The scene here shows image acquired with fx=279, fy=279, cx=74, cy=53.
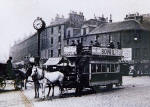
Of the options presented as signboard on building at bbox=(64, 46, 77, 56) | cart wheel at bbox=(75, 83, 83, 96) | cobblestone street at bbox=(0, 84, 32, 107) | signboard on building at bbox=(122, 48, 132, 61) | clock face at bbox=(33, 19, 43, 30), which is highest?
clock face at bbox=(33, 19, 43, 30)

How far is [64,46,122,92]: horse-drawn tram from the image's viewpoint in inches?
645

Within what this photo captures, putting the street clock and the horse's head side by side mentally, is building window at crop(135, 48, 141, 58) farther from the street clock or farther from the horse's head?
the horse's head

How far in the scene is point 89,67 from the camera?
17.3m

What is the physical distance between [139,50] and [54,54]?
2039 cm

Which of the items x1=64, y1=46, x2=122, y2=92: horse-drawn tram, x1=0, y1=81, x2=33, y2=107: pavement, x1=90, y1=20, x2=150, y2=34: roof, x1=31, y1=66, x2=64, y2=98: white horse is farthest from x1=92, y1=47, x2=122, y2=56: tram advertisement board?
x1=90, y1=20, x2=150, y2=34: roof

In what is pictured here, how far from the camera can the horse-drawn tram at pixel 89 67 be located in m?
16.4

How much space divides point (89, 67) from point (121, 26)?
106 feet

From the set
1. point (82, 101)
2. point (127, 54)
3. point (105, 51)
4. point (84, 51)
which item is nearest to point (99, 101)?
point (82, 101)

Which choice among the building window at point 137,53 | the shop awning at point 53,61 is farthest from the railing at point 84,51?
the building window at point 137,53

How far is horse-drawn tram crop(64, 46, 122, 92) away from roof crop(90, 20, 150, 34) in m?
28.3

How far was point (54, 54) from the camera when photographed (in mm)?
59469

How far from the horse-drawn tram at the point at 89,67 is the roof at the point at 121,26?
92.9 feet

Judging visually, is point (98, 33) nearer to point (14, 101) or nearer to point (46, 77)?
point (46, 77)

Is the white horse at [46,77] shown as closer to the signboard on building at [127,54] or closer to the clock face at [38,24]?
the clock face at [38,24]
